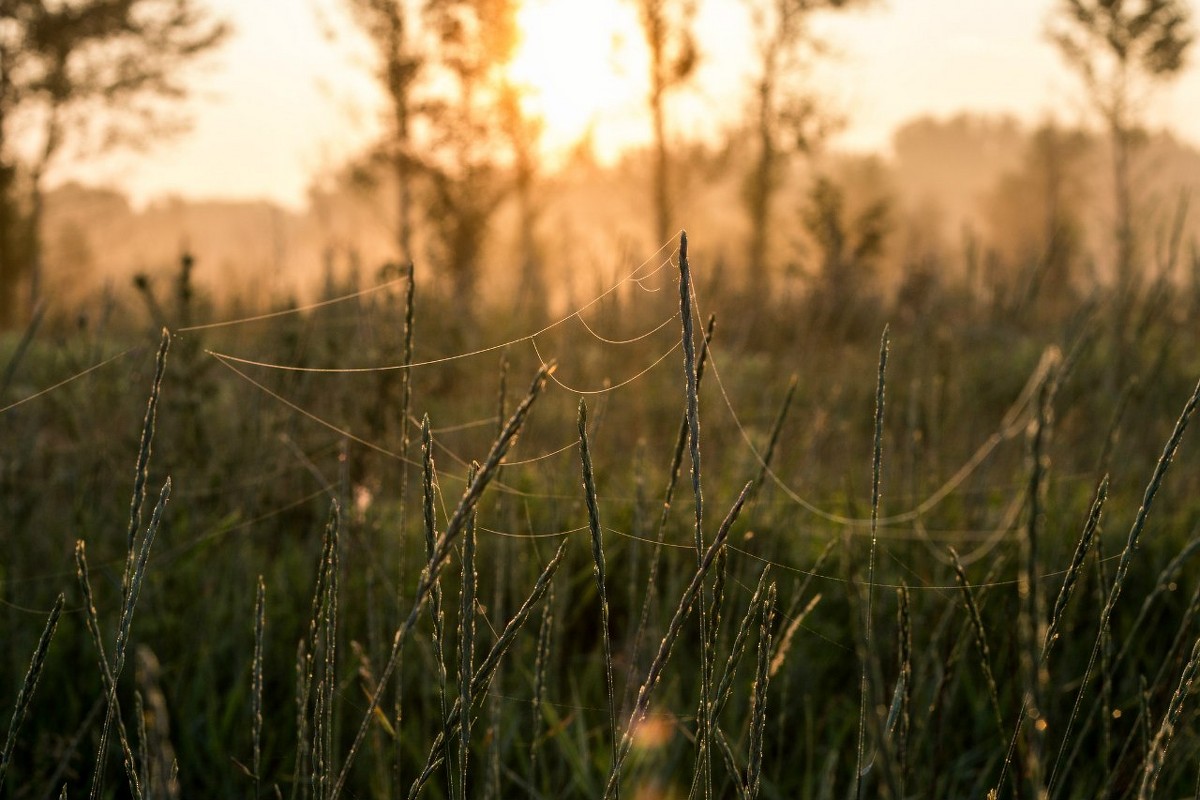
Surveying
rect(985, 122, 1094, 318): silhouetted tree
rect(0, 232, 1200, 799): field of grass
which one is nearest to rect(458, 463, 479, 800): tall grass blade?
rect(0, 232, 1200, 799): field of grass

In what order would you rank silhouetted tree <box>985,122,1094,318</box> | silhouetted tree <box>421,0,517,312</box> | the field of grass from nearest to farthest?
the field of grass < silhouetted tree <box>421,0,517,312</box> < silhouetted tree <box>985,122,1094,318</box>

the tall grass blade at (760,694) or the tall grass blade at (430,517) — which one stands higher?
the tall grass blade at (430,517)

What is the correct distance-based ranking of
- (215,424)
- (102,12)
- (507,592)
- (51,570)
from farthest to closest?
(102,12) < (215,424) < (51,570) < (507,592)

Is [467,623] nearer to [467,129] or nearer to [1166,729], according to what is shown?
[1166,729]

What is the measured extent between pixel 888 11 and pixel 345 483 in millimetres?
25887

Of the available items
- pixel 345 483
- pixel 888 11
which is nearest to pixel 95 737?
pixel 345 483

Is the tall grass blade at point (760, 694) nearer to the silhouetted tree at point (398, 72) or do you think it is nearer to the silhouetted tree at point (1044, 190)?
the silhouetted tree at point (398, 72)

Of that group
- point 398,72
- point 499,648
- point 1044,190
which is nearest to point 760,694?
point 499,648

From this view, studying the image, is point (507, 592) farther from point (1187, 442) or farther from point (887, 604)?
point (1187, 442)

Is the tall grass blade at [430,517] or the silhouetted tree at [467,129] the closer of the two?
the tall grass blade at [430,517]

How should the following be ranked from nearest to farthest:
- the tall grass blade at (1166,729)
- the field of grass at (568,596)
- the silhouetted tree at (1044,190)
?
the tall grass blade at (1166,729), the field of grass at (568,596), the silhouetted tree at (1044,190)

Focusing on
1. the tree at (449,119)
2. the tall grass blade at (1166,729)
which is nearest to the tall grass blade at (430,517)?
the tall grass blade at (1166,729)

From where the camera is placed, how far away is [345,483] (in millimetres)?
1159

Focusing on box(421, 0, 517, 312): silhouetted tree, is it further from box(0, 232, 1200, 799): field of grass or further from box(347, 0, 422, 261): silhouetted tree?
box(0, 232, 1200, 799): field of grass
